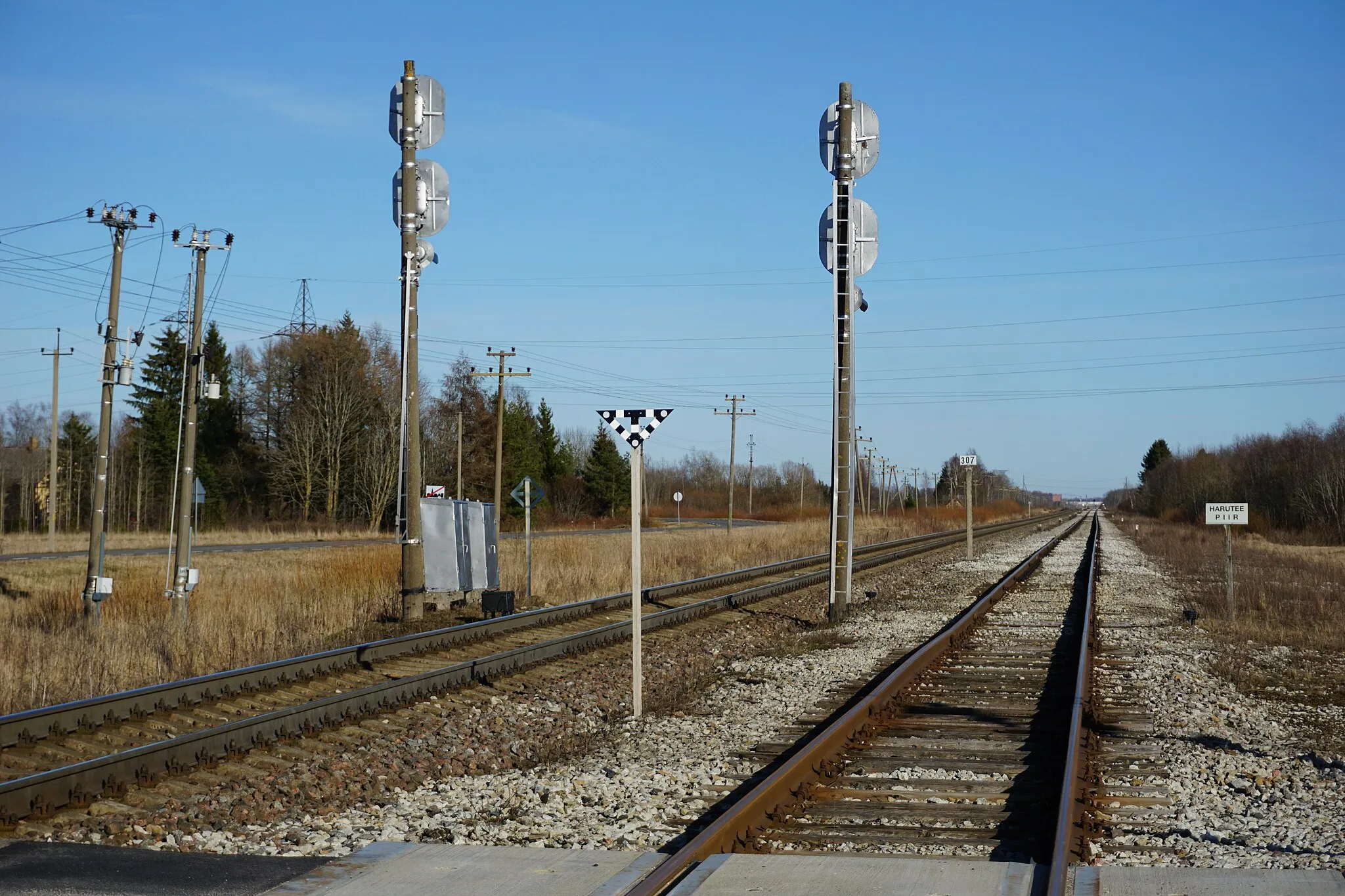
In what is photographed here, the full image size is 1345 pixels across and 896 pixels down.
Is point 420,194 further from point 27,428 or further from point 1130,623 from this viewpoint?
point 27,428

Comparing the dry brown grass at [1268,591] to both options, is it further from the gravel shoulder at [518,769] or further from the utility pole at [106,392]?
the utility pole at [106,392]

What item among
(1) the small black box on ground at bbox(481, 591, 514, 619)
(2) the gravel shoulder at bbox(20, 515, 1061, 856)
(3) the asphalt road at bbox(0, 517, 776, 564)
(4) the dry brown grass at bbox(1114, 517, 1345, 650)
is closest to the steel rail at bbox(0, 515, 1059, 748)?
(1) the small black box on ground at bbox(481, 591, 514, 619)

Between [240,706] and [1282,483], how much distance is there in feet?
261

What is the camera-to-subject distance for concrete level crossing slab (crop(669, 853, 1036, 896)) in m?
5.61

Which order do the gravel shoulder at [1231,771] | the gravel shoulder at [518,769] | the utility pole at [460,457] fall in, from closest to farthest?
the gravel shoulder at [1231,771]
the gravel shoulder at [518,769]
the utility pole at [460,457]

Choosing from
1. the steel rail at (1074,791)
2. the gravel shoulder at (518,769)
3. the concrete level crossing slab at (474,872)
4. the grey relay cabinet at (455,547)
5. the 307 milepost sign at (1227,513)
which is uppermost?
the 307 milepost sign at (1227,513)

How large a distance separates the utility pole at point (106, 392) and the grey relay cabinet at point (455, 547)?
6127mm

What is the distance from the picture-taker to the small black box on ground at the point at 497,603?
18484 millimetres

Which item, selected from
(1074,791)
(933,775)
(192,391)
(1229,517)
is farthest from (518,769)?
(192,391)

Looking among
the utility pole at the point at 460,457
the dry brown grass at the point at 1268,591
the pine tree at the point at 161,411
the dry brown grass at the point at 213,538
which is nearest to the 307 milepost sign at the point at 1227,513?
the dry brown grass at the point at 1268,591

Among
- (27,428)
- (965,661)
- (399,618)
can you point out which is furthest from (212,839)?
(27,428)

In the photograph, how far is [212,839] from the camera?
6.89 meters

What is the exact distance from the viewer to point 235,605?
63.9ft

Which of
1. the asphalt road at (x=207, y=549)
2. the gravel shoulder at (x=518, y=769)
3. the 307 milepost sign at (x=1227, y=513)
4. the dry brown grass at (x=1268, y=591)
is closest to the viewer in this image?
the gravel shoulder at (x=518, y=769)
